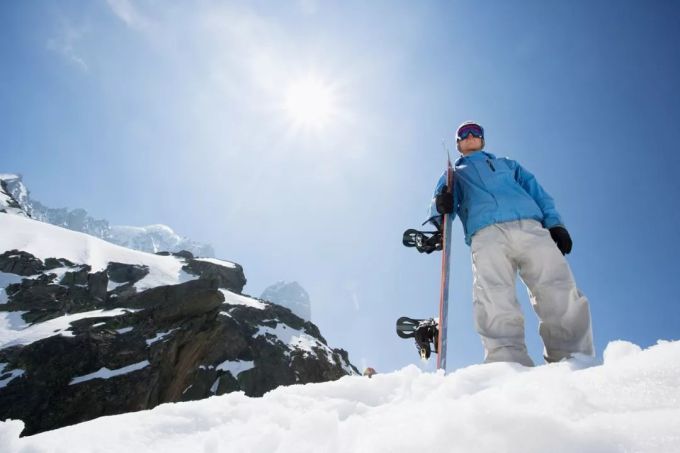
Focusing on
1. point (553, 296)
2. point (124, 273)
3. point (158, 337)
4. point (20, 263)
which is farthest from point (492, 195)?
point (124, 273)

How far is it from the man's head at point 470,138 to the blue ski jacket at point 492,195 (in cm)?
20

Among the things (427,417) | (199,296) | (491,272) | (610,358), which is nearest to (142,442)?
(427,417)

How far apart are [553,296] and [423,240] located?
1.62 metres

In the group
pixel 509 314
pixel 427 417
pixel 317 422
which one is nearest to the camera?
pixel 427 417

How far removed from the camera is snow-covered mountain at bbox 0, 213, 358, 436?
24.1 m

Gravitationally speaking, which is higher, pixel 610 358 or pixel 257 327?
pixel 257 327

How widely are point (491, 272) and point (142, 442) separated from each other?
3.22 meters

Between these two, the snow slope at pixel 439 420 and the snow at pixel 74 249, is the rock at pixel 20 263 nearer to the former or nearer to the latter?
the snow at pixel 74 249

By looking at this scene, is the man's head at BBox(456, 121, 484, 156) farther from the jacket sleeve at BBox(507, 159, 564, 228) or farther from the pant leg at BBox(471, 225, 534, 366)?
the pant leg at BBox(471, 225, 534, 366)

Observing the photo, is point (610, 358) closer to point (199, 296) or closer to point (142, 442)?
point (142, 442)

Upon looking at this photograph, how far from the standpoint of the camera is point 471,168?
4.44 meters

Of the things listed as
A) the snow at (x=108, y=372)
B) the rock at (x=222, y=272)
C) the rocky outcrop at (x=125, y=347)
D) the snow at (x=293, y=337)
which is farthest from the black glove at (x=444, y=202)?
the rock at (x=222, y=272)

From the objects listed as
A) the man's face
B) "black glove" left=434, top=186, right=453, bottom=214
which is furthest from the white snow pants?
the man's face

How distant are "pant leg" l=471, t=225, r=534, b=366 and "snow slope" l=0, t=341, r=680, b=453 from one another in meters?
1.40
